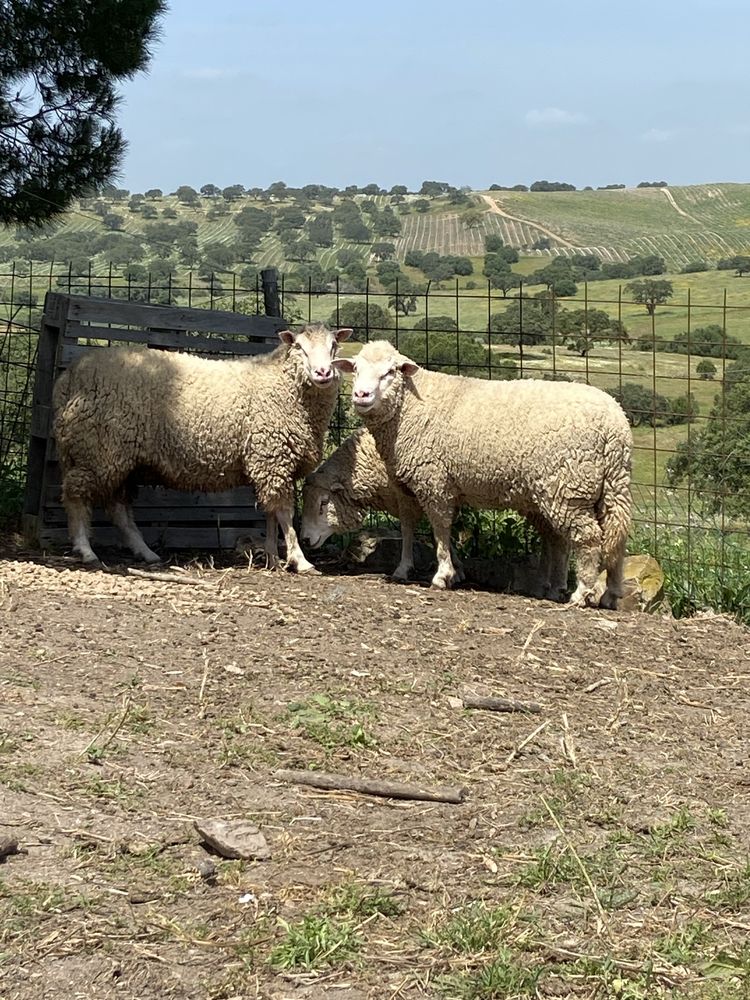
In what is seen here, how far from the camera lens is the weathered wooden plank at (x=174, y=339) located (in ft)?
30.1

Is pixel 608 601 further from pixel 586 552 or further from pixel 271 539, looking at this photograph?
pixel 271 539

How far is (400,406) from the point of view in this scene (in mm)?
8797

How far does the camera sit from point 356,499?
9266 mm

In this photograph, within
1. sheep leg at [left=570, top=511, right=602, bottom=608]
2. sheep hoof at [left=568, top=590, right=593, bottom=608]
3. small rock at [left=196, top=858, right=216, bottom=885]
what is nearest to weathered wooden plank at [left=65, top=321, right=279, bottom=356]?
sheep leg at [left=570, top=511, right=602, bottom=608]

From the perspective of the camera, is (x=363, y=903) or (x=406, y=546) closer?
(x=363, y=903)

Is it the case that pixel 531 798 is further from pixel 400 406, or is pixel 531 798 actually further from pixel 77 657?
pixel 400 406

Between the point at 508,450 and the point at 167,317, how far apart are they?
10.2 feet

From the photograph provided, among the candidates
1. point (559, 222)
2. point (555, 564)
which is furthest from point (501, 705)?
point (559, 222)

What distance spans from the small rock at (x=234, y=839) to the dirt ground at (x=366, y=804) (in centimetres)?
4

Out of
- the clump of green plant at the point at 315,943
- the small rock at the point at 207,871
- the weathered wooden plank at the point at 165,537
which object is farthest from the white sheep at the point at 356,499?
the clump of green plant at the point at 315,943

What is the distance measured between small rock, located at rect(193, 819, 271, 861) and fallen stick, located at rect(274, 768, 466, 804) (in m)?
0.56

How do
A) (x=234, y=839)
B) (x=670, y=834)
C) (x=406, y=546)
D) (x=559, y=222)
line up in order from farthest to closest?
(x=559, y=222), (x=406, y=546), (x=670, y=834), (x=234, y=839)

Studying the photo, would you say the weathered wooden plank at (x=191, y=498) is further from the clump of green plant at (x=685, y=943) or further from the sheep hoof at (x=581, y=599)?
the clump of green plant at (x=685, y=943)

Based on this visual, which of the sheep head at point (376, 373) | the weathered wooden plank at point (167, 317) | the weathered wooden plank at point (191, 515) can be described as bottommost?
the weathered wooden plank at point (191, 515)
